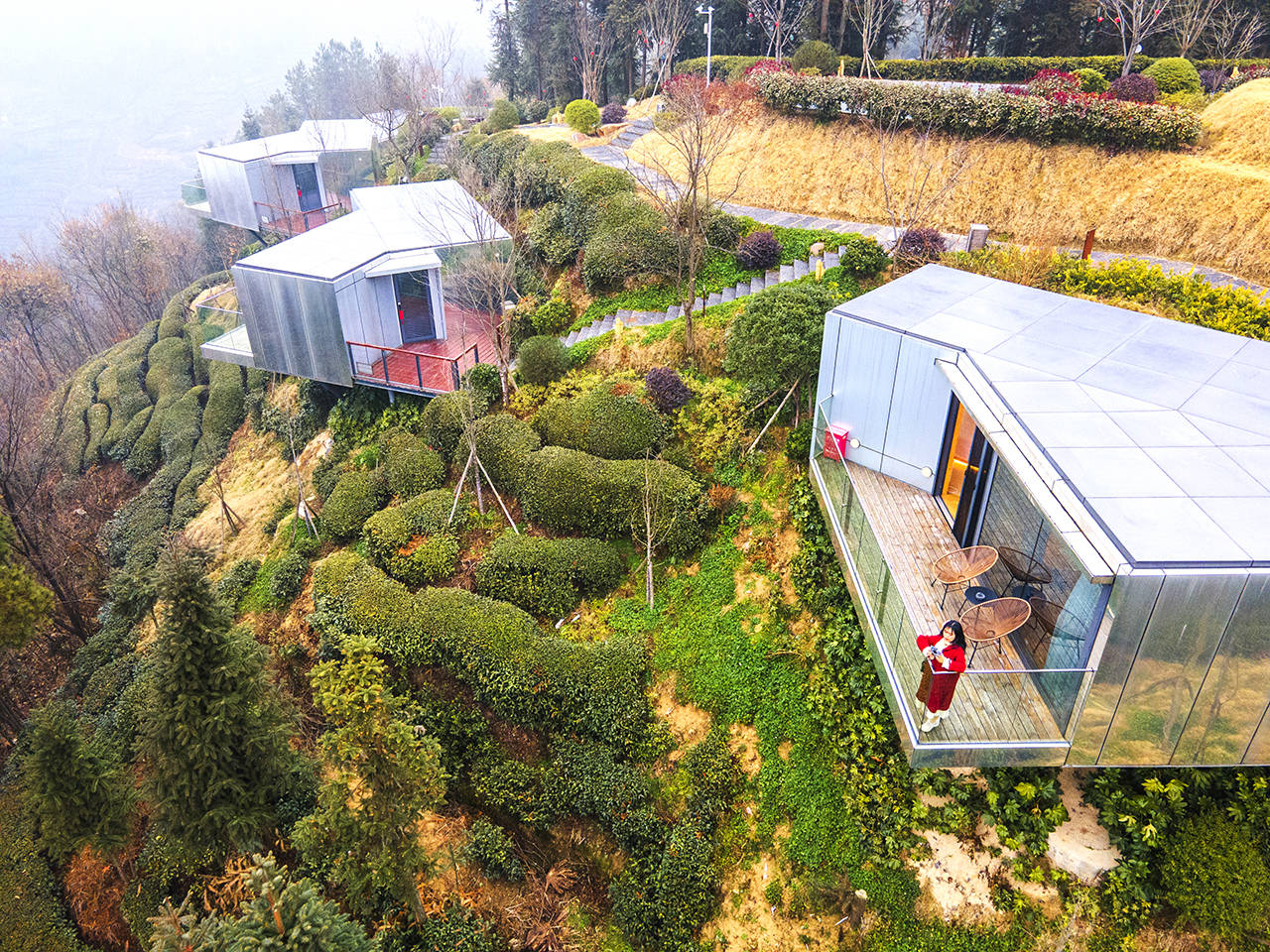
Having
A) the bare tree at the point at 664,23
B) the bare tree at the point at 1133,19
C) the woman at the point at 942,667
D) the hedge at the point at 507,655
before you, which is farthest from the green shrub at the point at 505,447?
the bare tree at the point at 1133,19

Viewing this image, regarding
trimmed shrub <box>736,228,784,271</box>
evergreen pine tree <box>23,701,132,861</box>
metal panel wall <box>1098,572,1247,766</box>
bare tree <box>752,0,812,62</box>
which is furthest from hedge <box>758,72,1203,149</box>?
evergreen pine tree <box>23,701,132,861</box>

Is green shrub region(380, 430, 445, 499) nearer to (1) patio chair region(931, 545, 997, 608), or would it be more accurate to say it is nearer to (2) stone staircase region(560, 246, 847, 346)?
(2) stone staircase region(560, 246, 847, 346)

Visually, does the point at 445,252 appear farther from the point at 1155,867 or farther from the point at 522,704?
the point at 1155,867

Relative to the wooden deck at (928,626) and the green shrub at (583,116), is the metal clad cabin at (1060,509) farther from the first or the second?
the green shrub at (583,116)

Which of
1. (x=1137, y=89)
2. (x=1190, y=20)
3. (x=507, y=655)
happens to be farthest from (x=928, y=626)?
(x=1190, y=20)

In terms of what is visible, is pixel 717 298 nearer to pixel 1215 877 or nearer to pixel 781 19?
pixel 1215 877
